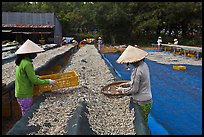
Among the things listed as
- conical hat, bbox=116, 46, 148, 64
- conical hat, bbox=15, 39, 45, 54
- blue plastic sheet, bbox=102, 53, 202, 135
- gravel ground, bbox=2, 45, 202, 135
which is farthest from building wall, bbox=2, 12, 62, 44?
conical hat, bbox=116, 46, 148, 64

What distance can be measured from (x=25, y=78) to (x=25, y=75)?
0.04 m

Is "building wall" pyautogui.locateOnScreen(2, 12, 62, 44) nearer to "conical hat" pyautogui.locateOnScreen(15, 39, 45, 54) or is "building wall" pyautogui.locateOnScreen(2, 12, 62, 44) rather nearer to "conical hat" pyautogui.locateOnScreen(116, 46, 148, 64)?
"conical hat" pyautogui.locateOnScreen(15, 39, 45, 54)

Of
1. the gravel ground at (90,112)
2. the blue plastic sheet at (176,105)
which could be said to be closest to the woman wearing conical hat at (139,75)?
the gravel ground at (90,112)

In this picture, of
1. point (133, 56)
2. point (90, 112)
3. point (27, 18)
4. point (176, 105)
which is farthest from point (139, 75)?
point (27, 18)

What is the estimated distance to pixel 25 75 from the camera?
10.4ft

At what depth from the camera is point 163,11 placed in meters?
23.6

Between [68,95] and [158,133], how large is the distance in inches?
53.9

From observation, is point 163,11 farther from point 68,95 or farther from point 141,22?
point 68,95

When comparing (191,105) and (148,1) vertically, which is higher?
→ (148,1)

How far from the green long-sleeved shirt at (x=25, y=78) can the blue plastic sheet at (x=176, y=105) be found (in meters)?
1.74

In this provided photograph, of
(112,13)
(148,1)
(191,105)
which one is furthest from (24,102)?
(148,1)

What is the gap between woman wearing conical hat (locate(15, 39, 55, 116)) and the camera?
3.10 m

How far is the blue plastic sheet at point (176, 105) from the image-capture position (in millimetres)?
4078

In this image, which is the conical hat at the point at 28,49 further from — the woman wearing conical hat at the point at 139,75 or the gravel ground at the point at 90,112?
the woman wearing conical hat at the point at 139,75
